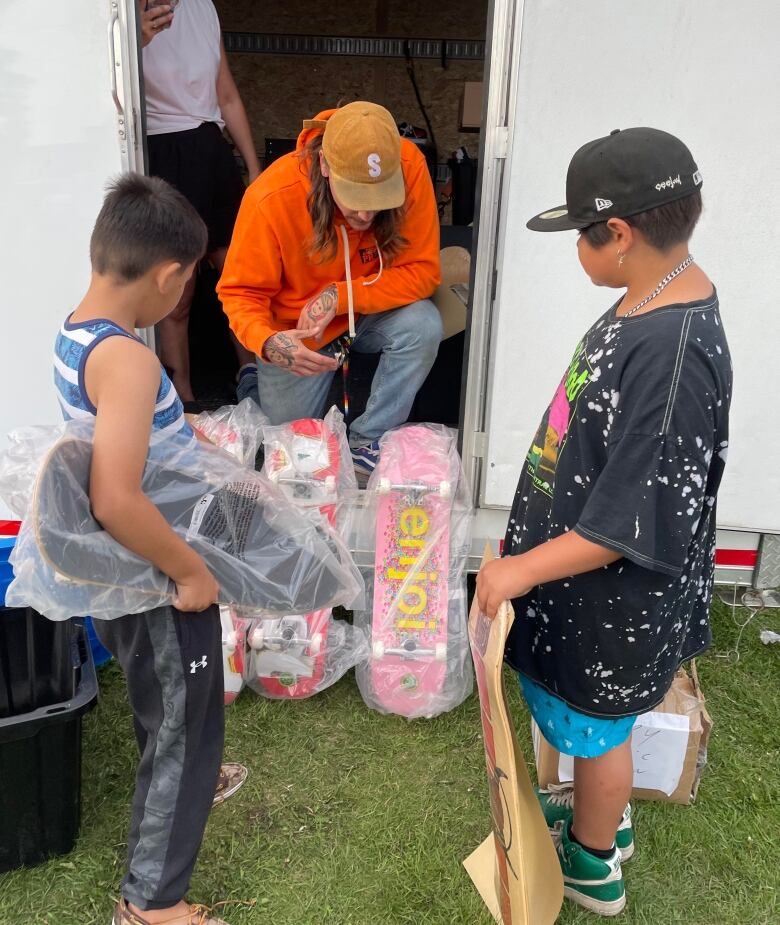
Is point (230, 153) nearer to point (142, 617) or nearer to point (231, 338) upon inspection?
point (231, 338)

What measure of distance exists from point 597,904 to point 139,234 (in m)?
1.68

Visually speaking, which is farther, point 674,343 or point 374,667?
point 374,667

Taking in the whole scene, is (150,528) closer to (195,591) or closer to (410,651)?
(195,591)

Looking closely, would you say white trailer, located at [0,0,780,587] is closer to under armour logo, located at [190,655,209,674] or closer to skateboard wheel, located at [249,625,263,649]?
skateboard wheel, located at [249,625,263,649]

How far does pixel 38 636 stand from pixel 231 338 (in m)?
2.54

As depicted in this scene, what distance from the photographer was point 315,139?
104 inches

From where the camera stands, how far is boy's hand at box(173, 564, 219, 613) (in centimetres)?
148

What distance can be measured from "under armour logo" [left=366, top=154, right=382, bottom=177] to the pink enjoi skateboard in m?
0.79

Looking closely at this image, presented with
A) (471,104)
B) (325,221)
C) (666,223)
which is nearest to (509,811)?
(666,223)

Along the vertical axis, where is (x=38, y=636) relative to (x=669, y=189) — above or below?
below

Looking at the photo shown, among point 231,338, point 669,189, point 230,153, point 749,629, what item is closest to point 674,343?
point 669,189

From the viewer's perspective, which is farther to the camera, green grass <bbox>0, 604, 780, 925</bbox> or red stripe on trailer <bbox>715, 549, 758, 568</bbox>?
red stripe on trailer <bbox>715, 549, 758, 568</bbox>

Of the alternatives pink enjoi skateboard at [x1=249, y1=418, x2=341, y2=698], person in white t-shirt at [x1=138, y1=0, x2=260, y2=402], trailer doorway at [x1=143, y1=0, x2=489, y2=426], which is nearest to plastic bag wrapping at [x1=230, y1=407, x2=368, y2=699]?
pink enjoi skateboard at [x1=249, y1=418, x2=341, y2=698]

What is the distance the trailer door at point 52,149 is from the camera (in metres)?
2.23
